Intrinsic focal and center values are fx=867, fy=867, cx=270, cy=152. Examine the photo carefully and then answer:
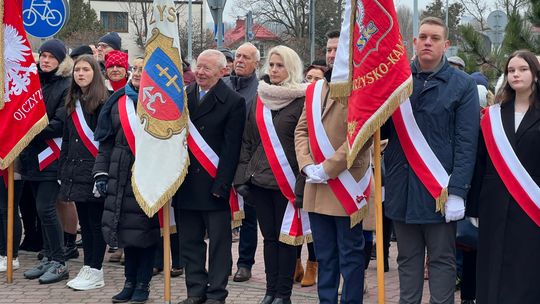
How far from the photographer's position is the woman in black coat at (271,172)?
6.87 metres

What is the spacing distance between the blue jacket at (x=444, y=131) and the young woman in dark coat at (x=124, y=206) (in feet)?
7.71

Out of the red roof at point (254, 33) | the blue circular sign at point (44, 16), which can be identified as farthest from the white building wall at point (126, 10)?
the blue circular sign at point (44, 16)

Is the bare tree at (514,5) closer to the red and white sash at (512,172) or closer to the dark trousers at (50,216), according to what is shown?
the red and white sash at (512,172)

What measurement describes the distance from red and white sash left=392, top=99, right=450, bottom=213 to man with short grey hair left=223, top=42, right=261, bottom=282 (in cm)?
271

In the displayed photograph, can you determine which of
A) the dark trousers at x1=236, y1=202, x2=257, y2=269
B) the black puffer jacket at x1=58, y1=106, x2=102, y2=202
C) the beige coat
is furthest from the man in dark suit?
the dark trousers at x1=236, y1=202, x2=257, y2=269

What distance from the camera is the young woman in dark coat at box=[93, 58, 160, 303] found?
7.09 m

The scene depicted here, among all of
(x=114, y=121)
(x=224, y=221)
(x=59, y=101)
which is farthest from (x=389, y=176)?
(x=59, y=101)

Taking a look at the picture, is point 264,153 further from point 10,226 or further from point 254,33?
point 254,33

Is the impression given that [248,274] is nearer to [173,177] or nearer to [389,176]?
[173,177]

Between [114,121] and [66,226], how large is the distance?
6.98ft

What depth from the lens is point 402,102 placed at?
5.70 meters

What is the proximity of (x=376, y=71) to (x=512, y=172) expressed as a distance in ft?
3.62

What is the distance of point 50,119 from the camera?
8.34m

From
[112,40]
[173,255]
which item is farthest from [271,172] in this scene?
[112,40]
